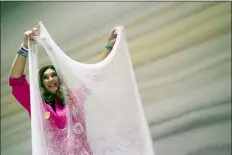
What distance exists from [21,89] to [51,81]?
104 millimetres

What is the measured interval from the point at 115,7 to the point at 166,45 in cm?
38

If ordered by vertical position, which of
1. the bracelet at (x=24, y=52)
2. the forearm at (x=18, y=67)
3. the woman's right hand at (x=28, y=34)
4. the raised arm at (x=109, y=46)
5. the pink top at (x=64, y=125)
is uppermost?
the raised arm at (x=109, y=46)

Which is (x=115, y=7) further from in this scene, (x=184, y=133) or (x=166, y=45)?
(x=184, y=133)

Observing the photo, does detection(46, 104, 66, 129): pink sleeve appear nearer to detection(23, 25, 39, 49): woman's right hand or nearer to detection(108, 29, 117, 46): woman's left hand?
detection(23, 25, 39, 49): woman's right hand

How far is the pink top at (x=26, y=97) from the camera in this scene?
0.92 meters

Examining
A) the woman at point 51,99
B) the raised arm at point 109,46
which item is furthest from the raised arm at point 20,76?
the raised arm at point 109,46

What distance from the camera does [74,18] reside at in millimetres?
1785

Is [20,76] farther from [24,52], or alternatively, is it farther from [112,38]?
[112,38]

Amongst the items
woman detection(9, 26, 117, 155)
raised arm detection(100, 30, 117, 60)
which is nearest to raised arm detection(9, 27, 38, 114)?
woman detection(9, 26, 117, 155)

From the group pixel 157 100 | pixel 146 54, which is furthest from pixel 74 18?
pixel 157 100

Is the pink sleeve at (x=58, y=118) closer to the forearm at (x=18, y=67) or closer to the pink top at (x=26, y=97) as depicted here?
the pink top at (x=26, y=97)

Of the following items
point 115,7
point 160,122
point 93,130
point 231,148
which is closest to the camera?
point 93,130

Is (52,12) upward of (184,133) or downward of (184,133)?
upward

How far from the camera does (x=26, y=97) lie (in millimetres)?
962
